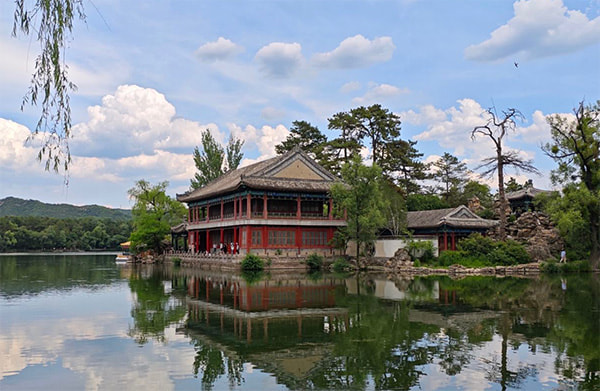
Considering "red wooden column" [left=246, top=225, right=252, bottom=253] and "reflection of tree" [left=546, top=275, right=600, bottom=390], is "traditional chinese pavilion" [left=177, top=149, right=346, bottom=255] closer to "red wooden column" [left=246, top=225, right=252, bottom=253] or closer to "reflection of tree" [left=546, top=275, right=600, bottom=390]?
"red wooden column" [left=246, top=225, right=252, bottom=253]

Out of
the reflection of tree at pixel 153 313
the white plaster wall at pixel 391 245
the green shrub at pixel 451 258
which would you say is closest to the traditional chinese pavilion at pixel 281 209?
the white plaster wall at pixel 391 245

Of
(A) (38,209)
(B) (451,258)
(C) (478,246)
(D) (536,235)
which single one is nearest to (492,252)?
(C) (478,246)

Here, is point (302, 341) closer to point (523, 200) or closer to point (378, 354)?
point (378, 354)

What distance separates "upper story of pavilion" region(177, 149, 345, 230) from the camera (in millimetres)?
42906

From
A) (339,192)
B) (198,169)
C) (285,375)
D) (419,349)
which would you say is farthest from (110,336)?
(198,169)

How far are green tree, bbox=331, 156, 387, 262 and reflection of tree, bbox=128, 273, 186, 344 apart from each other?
53.6 ft

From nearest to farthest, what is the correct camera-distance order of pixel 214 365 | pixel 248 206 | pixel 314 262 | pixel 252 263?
pixel 214 365 → pixel 252 263 → pixel 314 262 → pixel 248 206

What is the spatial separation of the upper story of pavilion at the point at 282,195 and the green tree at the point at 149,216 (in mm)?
12065

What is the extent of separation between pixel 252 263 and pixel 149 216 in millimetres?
22468

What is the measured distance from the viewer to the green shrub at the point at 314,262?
138ft

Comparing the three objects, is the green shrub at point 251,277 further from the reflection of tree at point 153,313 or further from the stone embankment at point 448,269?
the stone embankment at point 448,269

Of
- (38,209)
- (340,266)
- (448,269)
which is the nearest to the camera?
(448,269)

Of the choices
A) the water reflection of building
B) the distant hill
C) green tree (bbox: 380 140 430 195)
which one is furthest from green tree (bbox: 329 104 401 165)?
the distant hill

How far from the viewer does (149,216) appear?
58.2 m
